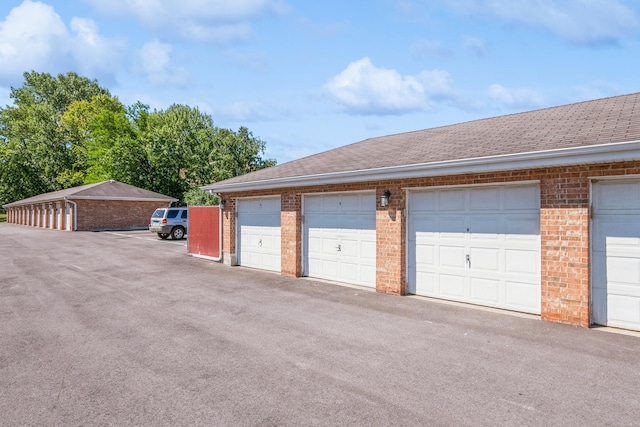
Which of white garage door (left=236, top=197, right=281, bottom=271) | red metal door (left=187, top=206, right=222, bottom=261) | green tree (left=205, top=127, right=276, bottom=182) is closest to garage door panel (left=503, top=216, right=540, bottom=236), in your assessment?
white garage door (left=236, top=197, right=281, bottom=271)

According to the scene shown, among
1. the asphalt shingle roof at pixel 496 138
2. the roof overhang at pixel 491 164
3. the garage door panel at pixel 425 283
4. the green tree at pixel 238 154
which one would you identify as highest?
the green tree at pixel 238 154

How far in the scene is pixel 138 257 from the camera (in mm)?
16219

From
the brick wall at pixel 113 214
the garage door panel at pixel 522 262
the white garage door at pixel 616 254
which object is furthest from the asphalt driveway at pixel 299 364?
the brick wall at pixel 113 214

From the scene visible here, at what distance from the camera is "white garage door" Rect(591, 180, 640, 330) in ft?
21.0

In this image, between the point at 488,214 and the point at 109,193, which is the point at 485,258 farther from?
the point at 109,193

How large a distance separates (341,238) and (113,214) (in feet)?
97.5

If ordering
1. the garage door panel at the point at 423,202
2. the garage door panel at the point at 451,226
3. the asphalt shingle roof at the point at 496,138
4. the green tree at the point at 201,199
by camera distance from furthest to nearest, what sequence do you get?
1. the green tree at the point at 201,199
2. the garage door panel at the point at 423,202
3. the garage door panel at the point at 451,226
4. the asphalt shingle roof at the point at 496,138

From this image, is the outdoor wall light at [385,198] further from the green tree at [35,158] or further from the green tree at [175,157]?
the green tree at [35,158]

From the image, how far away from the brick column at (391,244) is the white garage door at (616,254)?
3.54 meters

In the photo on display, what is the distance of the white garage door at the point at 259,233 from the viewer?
1261 centimetres

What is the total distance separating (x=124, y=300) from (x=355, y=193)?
18.5 ft

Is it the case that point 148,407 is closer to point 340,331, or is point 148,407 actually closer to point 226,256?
point 340,331

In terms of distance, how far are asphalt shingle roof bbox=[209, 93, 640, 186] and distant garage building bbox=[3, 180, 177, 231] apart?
80.8 ft

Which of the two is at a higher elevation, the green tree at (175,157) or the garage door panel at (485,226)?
the green tree at (175,157)
